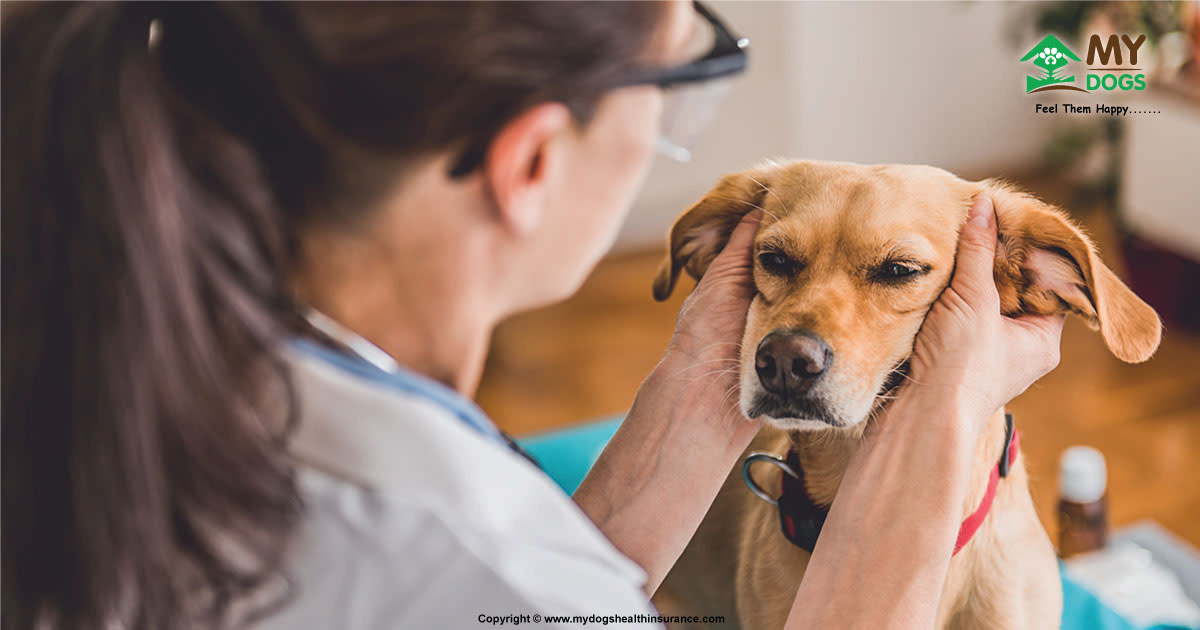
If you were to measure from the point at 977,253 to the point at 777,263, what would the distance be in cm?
16

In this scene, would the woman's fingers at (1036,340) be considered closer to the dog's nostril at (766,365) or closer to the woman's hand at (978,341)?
the woman's hand at (978,341)

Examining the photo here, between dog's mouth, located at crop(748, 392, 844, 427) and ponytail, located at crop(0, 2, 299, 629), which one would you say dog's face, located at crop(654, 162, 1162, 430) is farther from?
ponytail, located at crop(0, 2, 299, 629)

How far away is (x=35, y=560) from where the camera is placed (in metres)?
0.62

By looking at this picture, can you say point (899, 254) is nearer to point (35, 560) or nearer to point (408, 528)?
point (408, 528)

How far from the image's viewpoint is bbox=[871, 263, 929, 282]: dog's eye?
0.87m

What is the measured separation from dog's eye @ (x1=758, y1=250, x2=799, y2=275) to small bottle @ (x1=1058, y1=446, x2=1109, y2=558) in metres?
0.79

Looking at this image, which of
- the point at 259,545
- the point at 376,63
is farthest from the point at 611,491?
the point at 376,63

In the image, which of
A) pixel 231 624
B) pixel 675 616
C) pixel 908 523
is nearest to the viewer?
pixel 231 624

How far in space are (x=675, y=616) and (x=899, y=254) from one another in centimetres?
44

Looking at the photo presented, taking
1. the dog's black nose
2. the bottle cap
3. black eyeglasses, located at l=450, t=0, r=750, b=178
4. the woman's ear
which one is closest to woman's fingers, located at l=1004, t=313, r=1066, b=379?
the dog's black nose

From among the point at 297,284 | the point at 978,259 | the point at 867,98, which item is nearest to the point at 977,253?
the point at 978,259

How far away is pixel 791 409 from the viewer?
0.85 metres

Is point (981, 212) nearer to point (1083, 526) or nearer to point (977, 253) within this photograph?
point (977, 253)

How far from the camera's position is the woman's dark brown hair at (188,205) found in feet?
1.80
